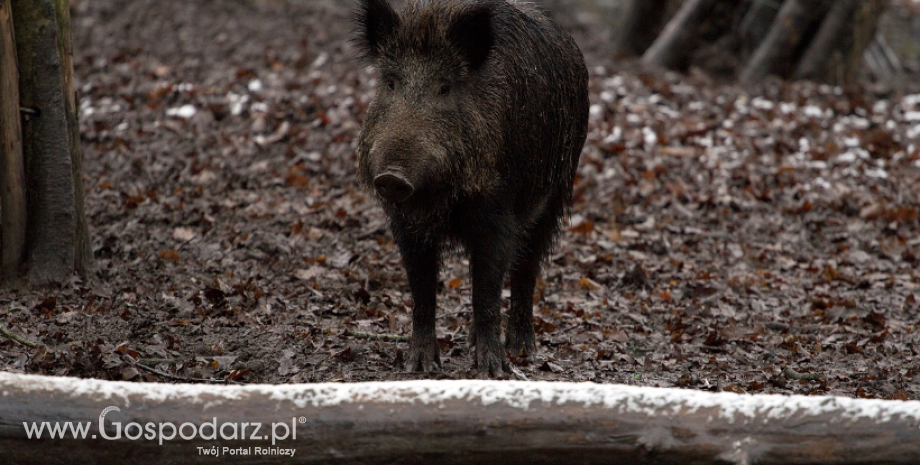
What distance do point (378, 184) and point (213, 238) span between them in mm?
3135

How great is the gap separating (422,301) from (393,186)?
41.3 inches

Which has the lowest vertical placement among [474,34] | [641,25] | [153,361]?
[153,361]

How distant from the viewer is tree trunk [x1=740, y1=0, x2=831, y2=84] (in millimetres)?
12617

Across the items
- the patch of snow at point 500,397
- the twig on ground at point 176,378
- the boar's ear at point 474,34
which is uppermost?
the boar's ear at point 474,34

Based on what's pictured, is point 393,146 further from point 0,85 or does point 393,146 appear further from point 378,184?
point 0,85

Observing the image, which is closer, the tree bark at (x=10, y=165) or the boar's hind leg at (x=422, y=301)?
the boar's hind leg at (x=422, y=301)

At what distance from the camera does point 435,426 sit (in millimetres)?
3160

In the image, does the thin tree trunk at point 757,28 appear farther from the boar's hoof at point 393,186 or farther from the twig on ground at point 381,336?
the boar's hoof at point 393,186

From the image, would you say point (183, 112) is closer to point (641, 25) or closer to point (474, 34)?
point (474, 34)

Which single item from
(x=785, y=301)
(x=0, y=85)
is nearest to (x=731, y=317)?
(x=785, y=301)

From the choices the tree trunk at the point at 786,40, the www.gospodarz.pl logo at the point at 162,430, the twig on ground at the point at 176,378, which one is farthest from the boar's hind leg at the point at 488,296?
the tree trunk at the point at 786,40

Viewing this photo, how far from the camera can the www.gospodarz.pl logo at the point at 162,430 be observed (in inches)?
122

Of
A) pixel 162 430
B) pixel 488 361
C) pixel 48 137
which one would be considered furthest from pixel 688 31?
pixel 162 430

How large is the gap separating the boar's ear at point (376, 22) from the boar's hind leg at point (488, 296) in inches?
44.7
